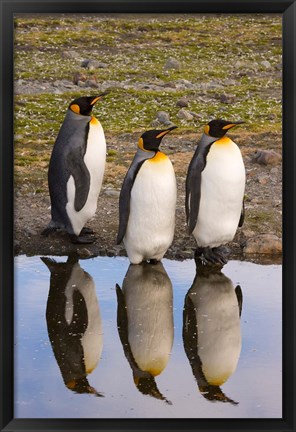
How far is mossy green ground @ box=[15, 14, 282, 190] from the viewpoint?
5871 mm

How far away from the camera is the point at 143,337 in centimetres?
332

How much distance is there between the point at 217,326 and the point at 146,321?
→ 0.70 feet

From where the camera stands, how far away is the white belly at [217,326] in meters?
3.07

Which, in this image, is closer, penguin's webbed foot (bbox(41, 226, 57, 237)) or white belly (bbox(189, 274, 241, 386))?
white belly (bbox(189, 274, 241, 386))

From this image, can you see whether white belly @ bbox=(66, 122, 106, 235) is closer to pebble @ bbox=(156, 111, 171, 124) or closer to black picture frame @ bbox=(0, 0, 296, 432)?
black picture frame @ bbox=(0, 0, 296, 432)

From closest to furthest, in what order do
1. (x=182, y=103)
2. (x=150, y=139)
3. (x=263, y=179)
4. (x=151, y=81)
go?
(x=150, y=139), (x=263, y=179), (x=182, y=103), (x=151, y=81)

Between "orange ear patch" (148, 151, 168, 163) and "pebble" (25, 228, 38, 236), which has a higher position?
"orange ear patch" (148, 151, 168, 163)

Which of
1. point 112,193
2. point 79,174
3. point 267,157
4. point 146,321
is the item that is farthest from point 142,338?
point 267,157

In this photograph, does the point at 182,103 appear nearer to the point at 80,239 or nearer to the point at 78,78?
the point at 78,78

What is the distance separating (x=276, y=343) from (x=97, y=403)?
0.60m

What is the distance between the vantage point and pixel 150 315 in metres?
3.52

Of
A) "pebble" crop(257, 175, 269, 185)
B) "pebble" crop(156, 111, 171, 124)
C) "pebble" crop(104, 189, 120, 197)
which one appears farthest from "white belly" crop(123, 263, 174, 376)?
"pebble" crop(156, 111, 171, 124)

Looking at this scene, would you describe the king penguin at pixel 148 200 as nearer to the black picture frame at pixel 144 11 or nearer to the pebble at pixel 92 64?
the black picture frame at pixel 144 11

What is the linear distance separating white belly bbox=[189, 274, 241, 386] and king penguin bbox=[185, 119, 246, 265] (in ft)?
0.65
